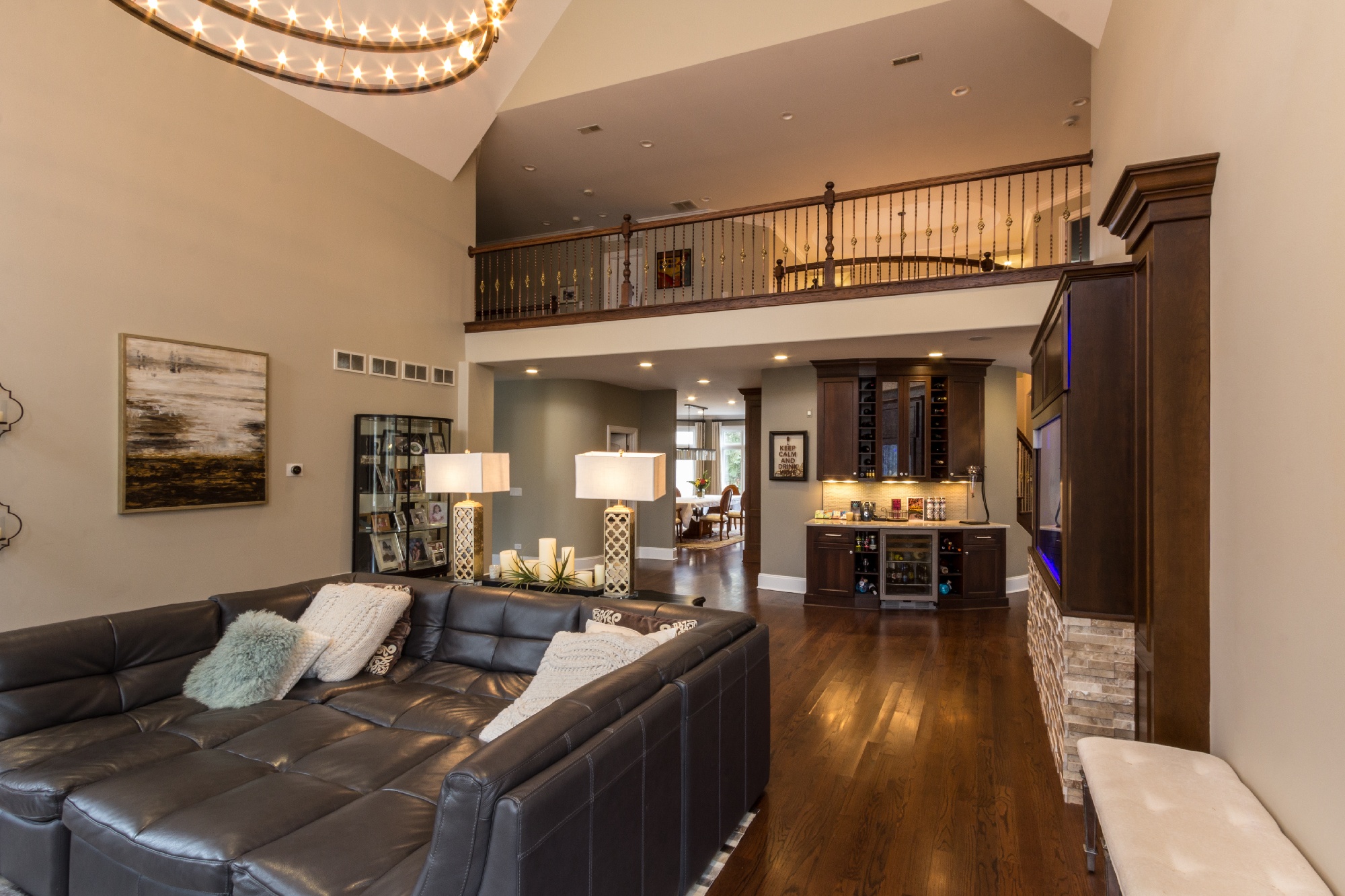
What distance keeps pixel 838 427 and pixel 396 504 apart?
14.9 feet

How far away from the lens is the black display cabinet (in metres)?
5.59

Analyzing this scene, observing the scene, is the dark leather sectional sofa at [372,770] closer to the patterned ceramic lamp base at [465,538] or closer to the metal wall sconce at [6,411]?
the patterned ceramic lamp base at [465,538]

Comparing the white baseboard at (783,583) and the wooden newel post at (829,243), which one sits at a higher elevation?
the wooden newel post at (829,243)

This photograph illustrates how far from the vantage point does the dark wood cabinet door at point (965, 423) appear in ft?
23.8

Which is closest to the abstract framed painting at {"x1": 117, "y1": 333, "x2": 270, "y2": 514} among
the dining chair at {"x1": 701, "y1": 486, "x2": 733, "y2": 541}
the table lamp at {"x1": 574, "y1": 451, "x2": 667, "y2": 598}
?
the table lamp at {"x1": 574, "y1": 451, "x2": 667, "y2": 598}

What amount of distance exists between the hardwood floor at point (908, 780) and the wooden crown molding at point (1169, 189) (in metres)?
2.37

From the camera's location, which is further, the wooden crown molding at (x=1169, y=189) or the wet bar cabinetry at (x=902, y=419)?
the wet bar cabinetry at (x=902, y=419)

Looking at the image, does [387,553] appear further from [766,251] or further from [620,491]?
[766,251]

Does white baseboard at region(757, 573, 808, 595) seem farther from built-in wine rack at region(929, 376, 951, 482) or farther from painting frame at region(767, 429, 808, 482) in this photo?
built-in wine rack at region(929, 376, 951, 482)

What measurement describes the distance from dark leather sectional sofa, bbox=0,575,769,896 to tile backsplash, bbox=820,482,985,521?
488cm

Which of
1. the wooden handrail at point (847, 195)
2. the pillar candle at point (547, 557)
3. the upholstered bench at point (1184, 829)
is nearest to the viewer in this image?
the upholstered bench at point (1184, 829)

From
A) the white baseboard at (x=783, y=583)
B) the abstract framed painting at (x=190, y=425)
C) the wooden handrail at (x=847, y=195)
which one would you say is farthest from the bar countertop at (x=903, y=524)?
the abstract framed painting at (x=190, y=425)

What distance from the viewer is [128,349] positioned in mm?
4074

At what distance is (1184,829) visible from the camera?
1679 millimetres
